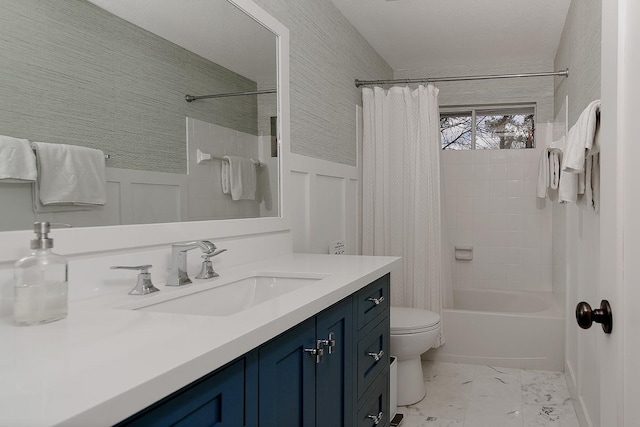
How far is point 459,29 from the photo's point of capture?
351 cm

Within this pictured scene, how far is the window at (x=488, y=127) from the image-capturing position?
4465mm

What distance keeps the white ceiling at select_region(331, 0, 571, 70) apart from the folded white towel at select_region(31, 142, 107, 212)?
2.14 meters

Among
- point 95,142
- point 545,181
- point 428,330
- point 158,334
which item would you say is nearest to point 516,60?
point 545,181

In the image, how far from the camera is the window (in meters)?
4.46

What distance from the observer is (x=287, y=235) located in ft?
8.17

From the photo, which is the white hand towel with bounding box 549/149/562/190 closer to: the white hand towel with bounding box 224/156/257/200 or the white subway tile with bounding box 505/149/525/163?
the white subway tile with bounding box 505/149/525/163

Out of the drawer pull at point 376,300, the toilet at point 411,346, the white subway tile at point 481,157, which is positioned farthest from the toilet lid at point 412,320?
the white subway tile at point 481,157

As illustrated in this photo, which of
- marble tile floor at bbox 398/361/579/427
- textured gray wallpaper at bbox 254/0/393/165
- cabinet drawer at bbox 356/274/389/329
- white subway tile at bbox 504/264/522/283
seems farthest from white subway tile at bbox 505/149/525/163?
cabinet drawer at bbox 356/274/389/329

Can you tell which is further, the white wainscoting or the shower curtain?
the shower curtain

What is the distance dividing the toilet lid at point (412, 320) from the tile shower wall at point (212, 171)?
1125mm

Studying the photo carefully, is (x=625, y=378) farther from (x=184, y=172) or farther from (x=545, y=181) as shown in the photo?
(x=545, y=181)

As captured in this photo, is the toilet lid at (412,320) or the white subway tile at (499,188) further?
the white subway tile at (499,188)

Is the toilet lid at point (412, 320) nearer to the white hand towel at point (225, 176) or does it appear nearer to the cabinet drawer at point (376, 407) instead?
the cabinet drawer at point (376, 407)

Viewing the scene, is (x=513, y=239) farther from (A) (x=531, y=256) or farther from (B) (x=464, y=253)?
(B) (x=464, y=253)
